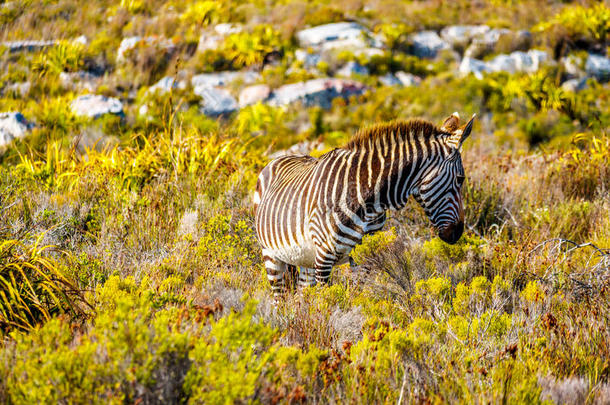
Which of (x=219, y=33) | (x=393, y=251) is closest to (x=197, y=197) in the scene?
(x=393, y=251)

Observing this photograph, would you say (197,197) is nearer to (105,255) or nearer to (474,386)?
(105,255)

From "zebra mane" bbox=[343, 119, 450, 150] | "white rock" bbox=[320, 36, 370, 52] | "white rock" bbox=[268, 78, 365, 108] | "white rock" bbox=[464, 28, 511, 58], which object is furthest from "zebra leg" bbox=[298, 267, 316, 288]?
"white rock" bbox=[464, 28, 511, 58]

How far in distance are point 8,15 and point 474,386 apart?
1964cm

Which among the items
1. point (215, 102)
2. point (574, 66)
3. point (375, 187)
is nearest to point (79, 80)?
point (215, 102)

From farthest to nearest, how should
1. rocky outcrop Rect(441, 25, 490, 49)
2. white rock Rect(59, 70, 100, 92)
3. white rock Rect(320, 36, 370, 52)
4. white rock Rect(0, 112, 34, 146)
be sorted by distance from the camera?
rocky outcrop Rect(441, 25, 490, 49)
white rock Rect(320, 36, 370, 52)
white rock Rect(59, 70, 100, 92)
white rock Rect(0, 112, 34, 146)

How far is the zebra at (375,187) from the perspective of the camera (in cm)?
369

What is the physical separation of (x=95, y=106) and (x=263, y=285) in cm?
1053

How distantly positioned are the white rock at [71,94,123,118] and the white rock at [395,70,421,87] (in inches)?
390

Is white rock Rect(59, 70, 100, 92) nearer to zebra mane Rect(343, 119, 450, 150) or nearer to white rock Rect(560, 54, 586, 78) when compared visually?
zebra mane Rect(343, 119, 450, 150)

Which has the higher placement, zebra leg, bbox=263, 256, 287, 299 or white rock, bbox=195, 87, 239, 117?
zebra leg, bbox=263, 256, 287, 299

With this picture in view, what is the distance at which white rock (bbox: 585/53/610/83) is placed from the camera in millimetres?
Result: 16594

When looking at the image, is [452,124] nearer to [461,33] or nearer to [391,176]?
[391,176]

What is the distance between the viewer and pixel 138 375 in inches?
83.6

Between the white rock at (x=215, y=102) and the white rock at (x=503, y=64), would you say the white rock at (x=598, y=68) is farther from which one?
the white rock at (x=215, y=102)
